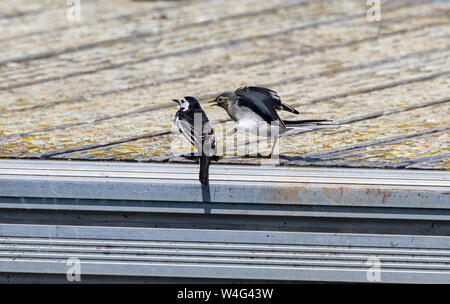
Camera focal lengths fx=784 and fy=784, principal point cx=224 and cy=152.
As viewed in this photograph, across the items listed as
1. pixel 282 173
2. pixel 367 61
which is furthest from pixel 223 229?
pixel 367 61

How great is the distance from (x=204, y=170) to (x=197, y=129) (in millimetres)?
422

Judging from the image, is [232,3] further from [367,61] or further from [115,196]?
[115,196]

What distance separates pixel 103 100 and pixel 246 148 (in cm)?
155

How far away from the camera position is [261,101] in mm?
4031

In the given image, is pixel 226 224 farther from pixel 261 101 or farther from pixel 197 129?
pixel 261 101

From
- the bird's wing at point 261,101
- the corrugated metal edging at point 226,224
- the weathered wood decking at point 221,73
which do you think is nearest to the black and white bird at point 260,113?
the bird's wing at point 261,101

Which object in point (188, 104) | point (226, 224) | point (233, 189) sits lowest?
point (226, 224)

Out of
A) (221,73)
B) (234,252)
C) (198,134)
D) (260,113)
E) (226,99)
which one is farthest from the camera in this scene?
(221,73)

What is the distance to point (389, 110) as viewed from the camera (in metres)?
5.10

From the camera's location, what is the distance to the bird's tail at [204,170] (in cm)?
344

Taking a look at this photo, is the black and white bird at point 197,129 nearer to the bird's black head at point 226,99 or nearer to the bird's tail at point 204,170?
the bird's tail at point 204,170

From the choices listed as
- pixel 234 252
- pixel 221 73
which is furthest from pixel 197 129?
pixel 221 73

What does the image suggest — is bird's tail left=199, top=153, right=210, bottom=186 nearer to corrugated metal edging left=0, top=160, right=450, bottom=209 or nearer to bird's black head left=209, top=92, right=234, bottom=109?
corrugated metal edging left=0, top=160, right=450, bottom=209

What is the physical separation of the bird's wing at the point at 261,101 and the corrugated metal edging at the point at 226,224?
471mm
